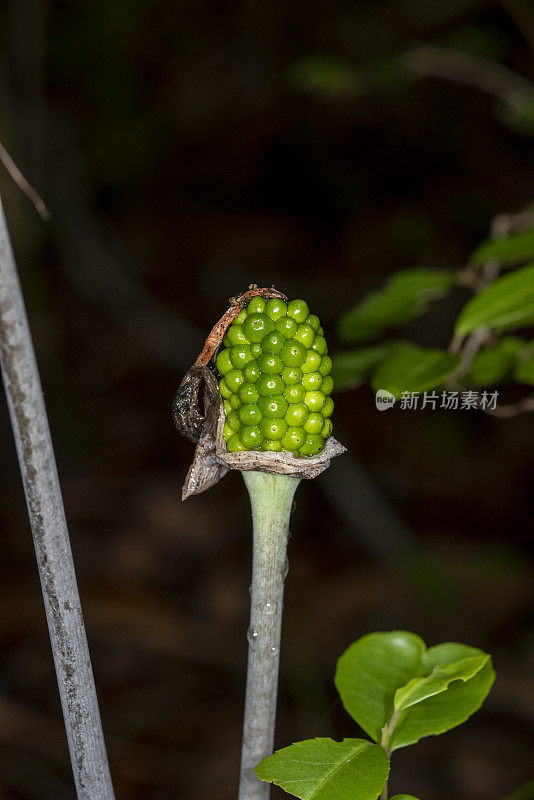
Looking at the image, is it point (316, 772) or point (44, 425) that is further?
point (316, 772)

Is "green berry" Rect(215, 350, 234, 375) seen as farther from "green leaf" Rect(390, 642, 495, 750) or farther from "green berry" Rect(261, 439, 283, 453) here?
"green leaf" Rect(390, 642, 495, 750)

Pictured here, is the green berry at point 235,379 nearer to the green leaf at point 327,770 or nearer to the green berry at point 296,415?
the green berry at point 296,415

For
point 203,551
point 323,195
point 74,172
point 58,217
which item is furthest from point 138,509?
point 323,195

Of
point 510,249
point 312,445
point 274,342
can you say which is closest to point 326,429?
point 312,445

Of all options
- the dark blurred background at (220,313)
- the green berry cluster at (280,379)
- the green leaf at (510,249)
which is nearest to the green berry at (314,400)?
the green berry cluster at (280,379)

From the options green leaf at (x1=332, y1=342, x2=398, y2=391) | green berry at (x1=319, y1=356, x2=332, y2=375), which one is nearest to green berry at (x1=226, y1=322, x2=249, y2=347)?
green berry at (x1=319, y1=356, x2=332, y2=375)

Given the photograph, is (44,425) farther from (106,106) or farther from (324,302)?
(106,106)
